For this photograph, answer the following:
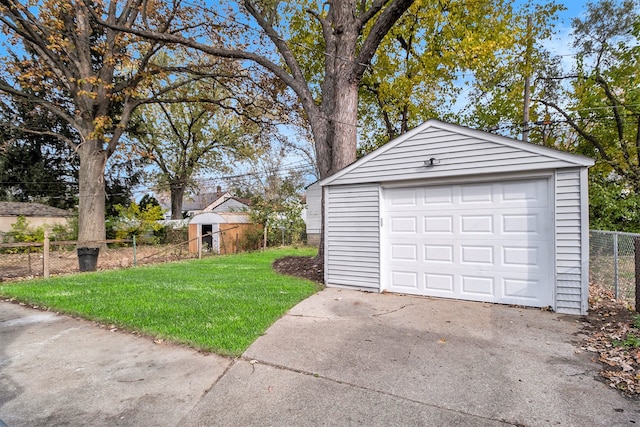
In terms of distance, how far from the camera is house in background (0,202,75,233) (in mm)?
18500

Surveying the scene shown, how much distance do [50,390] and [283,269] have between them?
20.5 feet

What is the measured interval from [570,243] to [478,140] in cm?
196

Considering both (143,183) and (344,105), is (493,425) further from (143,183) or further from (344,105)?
(143,183)

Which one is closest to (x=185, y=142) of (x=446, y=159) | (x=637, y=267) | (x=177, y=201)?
(x=177, y=201)

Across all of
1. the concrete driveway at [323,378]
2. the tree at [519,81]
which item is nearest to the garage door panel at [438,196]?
the concrete driveway at [323,378]

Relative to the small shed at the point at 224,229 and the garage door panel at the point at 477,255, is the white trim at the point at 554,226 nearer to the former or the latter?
the garage door panel at the point at 477,255

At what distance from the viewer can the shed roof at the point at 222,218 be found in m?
16.6

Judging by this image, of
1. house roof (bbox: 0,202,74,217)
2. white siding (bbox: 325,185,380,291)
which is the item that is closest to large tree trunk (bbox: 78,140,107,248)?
house roof (bbox: 0,202,74,217)

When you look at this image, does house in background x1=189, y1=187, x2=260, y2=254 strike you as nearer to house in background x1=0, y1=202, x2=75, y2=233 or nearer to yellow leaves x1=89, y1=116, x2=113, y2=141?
yellow leaves x1=89, y1=116, x2=113, y2=141

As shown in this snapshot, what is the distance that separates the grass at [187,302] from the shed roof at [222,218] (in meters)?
8.75

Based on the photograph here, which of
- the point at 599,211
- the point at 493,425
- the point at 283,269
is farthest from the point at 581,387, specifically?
the point at 599,211

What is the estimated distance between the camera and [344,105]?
27.4 ft

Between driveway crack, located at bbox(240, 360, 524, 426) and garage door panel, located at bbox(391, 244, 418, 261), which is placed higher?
garage door panel, located at bbox(391, 244, 418, 261)

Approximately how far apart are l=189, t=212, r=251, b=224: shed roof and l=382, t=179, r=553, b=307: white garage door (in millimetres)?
11941
